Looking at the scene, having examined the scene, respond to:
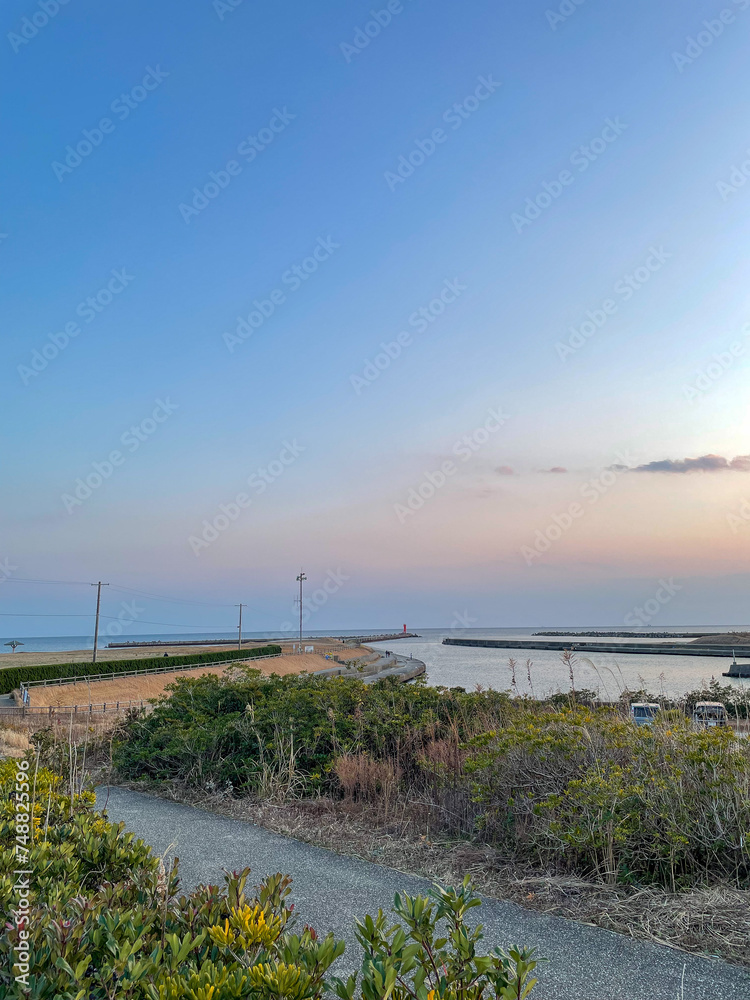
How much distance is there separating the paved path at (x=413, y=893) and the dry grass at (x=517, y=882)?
0.14 meters

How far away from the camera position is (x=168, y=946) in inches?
91.7

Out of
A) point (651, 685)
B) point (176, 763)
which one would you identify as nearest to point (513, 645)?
point (651, 685)

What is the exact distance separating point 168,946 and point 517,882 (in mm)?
2867

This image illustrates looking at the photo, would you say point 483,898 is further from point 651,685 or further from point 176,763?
point 651,685

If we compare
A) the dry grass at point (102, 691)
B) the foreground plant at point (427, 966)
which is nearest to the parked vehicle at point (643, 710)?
the foreground plant at point (427, 966)

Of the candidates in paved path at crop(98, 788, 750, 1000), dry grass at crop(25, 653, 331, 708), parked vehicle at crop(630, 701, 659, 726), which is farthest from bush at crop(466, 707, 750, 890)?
dry grass at crop(25, 653, 331, 708)

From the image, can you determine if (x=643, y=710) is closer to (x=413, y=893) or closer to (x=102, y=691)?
(x=413, y=893)

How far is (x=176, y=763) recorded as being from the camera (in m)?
7.89

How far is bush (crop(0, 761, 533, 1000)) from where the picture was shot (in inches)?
73.8

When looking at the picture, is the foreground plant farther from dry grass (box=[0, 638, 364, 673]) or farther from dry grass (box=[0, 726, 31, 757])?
dry grass (box=[0, 638, 364, 673])

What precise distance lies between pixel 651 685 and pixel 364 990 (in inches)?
1371

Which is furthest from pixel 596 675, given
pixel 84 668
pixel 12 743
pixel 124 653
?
pixel 124 653

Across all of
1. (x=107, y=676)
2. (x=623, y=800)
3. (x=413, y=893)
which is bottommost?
(x=107, y=676)

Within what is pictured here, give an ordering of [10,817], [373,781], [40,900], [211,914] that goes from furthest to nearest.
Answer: [373,781], [10,817], [40,900], [211,914]
